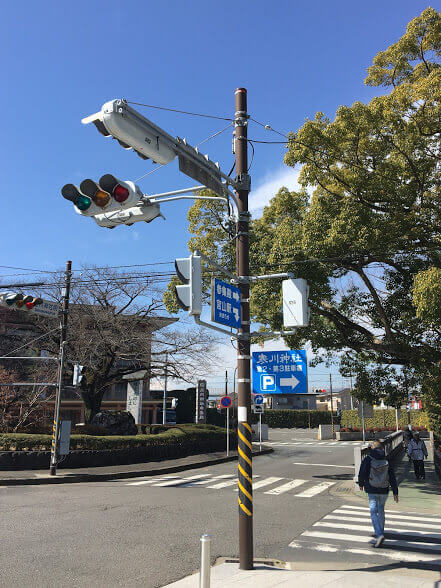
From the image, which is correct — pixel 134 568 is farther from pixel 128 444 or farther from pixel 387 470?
pixel 128 444

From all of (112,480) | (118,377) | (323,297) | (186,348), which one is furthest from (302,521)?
(118,377)

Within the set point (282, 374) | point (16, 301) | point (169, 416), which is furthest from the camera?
point (169, 416)

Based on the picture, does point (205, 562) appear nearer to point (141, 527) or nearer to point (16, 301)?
point (141, 527)

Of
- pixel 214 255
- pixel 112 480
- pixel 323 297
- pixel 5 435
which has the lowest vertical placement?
pixel 112 480

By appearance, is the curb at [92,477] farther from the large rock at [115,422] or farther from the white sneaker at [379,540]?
the white sneaker at [379,540]

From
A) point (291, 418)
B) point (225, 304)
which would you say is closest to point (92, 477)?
point (225, 304)

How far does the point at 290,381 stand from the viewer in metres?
8.65

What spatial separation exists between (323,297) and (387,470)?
811 centimetres

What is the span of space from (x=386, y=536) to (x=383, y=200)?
9.78 m

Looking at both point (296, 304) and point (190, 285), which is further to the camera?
point (296, 304)

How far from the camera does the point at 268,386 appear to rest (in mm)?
8727

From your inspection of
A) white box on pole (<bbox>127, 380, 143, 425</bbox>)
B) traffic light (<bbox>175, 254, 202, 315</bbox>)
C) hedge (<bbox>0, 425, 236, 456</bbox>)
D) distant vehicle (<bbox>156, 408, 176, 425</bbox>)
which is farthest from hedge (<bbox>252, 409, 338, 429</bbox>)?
traffic light (<bbox>175, 254, 202, 315</bbox>)

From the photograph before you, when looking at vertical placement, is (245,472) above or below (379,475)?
above

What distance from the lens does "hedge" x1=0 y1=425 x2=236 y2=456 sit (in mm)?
19125
